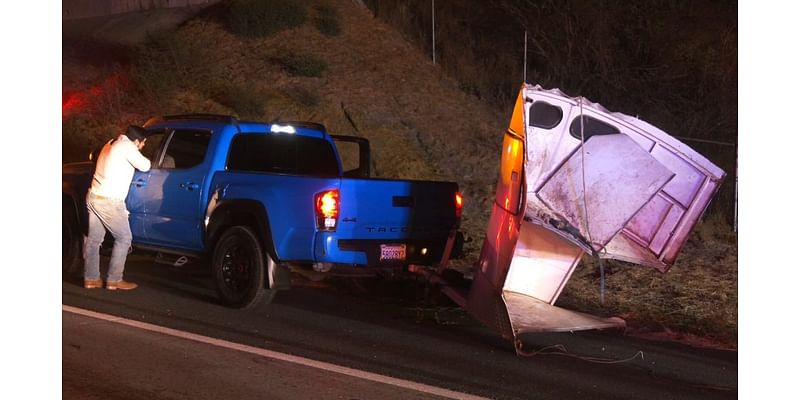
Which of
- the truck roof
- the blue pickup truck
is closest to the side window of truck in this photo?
the blue pickup truck

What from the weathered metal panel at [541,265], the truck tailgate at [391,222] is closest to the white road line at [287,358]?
the truck tailgate at [391,222]

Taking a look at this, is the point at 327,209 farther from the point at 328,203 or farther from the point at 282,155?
the point at 282,155

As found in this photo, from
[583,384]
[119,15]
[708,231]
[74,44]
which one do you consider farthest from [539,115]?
[119,15]

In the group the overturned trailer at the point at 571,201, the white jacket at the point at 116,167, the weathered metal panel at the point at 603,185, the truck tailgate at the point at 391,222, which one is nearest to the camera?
the overturned trailer at the point at 571,201

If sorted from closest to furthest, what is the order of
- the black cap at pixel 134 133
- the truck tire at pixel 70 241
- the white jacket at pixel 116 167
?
1. the white jacket at pixel 116 167
2. the black cap at pixel 134 133
3. the truck tire at pixel 70 241

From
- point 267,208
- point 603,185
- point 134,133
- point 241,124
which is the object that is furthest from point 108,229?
point 603,185

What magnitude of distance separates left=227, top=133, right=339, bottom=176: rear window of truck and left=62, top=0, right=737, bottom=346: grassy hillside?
5079 millimetres

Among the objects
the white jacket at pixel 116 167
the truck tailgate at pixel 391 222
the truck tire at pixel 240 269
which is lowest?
the truck tire at pixel 240 269

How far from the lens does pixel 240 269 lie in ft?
32.2

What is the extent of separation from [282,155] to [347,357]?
3.54m

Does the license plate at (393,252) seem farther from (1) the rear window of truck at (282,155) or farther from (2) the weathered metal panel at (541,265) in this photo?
(1) the rear window of truck at (282,155)

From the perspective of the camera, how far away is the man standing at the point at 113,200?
10.4 m

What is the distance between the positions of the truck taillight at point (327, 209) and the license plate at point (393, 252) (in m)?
0.71

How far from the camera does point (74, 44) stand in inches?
1132
